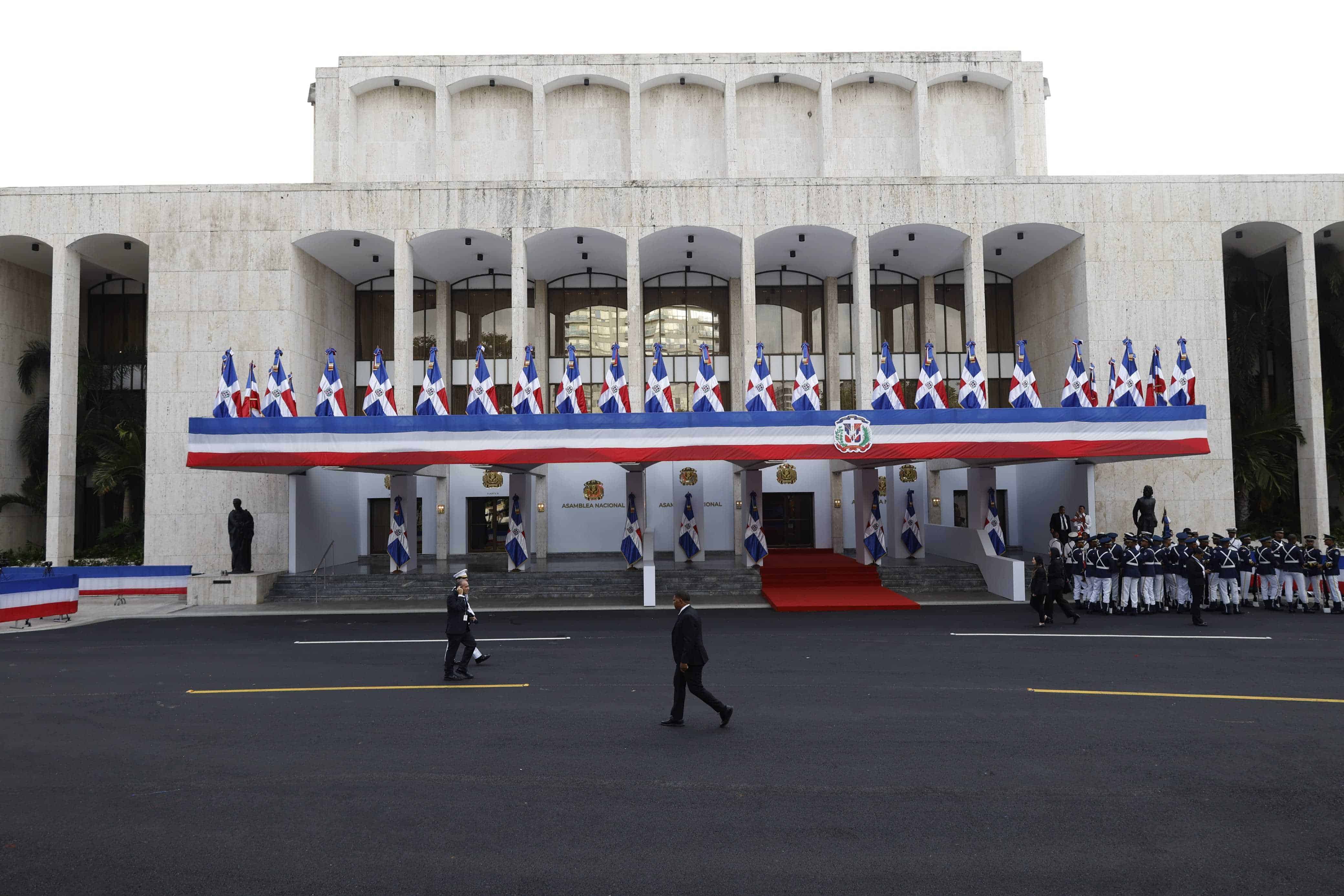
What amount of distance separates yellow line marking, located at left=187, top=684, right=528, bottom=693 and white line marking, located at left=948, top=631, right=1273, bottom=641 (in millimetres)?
8911

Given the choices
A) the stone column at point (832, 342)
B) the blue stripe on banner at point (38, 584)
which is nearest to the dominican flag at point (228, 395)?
the blue stripe on banner at point (38, 584)

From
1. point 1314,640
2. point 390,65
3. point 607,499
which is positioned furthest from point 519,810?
point 390,65

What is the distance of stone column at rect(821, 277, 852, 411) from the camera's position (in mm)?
32312

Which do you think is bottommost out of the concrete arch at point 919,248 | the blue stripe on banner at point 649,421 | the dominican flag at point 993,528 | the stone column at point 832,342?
the dominican flag at point 993,528

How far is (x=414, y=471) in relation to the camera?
26656 mm

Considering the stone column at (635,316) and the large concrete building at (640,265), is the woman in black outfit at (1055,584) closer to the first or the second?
the large concrete building at (640,265)

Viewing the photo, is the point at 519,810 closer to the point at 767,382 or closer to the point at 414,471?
the point at 767,382

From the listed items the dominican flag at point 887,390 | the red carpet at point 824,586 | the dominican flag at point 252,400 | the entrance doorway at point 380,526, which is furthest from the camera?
the entrance doorway at point 380,526

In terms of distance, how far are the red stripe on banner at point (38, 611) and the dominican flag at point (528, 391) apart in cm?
1141

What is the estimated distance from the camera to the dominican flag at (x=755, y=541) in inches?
1011

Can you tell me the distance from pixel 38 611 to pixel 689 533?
17306 mm

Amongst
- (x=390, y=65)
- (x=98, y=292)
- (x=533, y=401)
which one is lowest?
(x=533, y=401)

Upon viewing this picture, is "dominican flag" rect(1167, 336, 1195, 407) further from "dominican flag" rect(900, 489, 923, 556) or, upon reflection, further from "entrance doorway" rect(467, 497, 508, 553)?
"entrance doorway" rect(467, 497, 508, 553)

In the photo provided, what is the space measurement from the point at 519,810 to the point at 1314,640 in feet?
49.1
